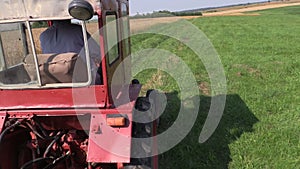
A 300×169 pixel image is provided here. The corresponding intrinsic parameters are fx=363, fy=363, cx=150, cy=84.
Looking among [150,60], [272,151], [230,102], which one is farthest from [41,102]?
[150,60]

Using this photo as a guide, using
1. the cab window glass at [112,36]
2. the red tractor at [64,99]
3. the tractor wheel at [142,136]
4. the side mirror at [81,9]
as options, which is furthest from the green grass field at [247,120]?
the side mirror at [81,9]

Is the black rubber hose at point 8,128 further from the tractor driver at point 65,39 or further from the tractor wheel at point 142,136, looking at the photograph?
the tractor wheel at point 142,136

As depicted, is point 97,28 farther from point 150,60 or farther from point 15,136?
point 150,60

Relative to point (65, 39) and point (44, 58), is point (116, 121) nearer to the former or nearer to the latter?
point (44, 58)

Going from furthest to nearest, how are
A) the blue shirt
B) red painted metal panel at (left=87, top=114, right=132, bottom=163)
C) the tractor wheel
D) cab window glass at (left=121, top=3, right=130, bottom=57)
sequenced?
cab window glass at (left=121, top=3, right=130, bottom=57), the blue shirt, the tractor wheel, red painted metal panel at (left=87, top=114, right=132, bottom=163)

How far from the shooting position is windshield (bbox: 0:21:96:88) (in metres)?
3.21

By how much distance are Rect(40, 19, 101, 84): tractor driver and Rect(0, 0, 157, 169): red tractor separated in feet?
0.20

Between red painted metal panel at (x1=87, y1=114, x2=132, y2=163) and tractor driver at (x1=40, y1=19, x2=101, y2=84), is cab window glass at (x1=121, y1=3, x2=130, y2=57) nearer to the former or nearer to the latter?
tractor driver at (x1=40, y1=19, x2=101, y2=84)

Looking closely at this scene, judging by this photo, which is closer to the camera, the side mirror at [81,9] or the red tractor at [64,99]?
the side mirror at [81,9]

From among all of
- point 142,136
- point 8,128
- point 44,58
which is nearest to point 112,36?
point 44,58

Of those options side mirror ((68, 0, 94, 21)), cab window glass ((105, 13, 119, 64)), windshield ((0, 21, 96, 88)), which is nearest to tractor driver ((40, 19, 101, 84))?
windshield ((0, 21, 96, 88))

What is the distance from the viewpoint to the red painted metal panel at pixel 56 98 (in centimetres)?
323

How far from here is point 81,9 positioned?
277 centimetres

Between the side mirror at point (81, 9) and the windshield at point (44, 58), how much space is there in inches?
7.3
